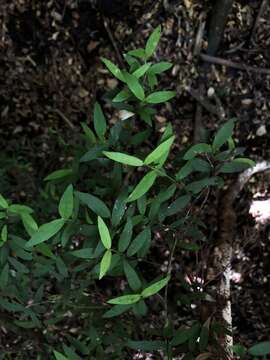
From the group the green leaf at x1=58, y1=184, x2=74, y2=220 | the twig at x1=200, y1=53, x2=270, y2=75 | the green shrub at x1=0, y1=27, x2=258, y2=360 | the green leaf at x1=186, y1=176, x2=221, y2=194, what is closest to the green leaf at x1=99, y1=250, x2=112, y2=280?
the green shrub at x1=0, y1=27, x2=258, y2=360

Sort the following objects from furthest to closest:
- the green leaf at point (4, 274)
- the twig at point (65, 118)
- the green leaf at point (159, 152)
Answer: the twig at point (65, 118) < the green leaf at point (4, 274) < the green leaf at point (159, 152)

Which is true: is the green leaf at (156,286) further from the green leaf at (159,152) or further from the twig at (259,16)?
the twig at (259,16)

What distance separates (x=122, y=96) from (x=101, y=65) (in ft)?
3.71

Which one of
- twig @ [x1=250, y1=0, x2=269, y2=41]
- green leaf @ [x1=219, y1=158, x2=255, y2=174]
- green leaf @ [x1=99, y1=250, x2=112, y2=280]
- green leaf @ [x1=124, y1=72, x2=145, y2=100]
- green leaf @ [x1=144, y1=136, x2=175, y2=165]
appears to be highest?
twig @ [x1=250, y1=0, x2=269, y2=41]

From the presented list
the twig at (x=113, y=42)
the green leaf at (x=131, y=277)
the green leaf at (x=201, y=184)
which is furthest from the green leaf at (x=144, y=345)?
the twig at (x=113, y=42)

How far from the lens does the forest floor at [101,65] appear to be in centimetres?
208

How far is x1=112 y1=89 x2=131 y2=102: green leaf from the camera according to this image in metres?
1.02

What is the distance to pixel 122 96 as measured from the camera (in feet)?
3.37

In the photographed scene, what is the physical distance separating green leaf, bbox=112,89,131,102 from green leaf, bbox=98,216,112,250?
26cm

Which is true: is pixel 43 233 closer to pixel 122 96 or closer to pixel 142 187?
pixel 142 187

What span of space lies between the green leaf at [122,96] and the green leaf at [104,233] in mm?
264

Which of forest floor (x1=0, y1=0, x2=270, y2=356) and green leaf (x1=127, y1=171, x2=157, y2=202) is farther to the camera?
forest floor (x1=0, y1=0, x2=270, y2=356)

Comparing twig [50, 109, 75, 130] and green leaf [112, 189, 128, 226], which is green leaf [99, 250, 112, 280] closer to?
green leaf [112, 189, 128, 226]

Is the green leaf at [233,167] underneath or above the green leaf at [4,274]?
above
